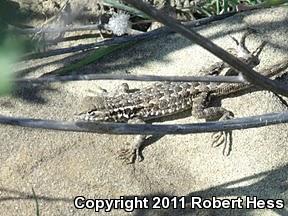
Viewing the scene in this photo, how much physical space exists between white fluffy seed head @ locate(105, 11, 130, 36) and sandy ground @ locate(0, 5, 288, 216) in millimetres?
311

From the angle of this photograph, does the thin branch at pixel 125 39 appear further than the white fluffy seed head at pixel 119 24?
No

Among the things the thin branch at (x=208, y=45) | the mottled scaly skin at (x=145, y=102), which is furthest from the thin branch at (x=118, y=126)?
the mottled scaly skin at (x=145, y=102)

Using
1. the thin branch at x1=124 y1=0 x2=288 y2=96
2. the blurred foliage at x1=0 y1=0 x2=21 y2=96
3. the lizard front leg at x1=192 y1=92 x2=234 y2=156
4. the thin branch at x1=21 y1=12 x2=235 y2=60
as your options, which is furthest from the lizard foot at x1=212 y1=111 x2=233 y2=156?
the blurred foliage at x1=0 y1=0 x2=21 y2=96

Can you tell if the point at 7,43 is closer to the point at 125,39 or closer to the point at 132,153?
the point at 132,153

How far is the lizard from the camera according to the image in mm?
3193

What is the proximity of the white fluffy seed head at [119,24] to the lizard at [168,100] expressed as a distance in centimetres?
39

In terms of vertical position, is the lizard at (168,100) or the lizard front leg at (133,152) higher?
the lizard at (168,100)

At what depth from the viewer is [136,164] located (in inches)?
112

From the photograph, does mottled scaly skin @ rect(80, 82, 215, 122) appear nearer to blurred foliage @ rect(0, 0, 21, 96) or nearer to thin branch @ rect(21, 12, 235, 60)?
thin branch @ rect(21, 12, 235, 60)

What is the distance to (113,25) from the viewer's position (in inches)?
138

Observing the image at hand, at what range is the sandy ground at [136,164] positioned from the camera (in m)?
2.63

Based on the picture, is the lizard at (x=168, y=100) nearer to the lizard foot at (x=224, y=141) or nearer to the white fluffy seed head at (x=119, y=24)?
the lizard foot at (x=224, y=141)

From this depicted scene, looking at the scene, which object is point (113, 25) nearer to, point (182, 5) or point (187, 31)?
point (182, 5)

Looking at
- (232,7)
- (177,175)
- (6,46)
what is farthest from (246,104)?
(6,46)
